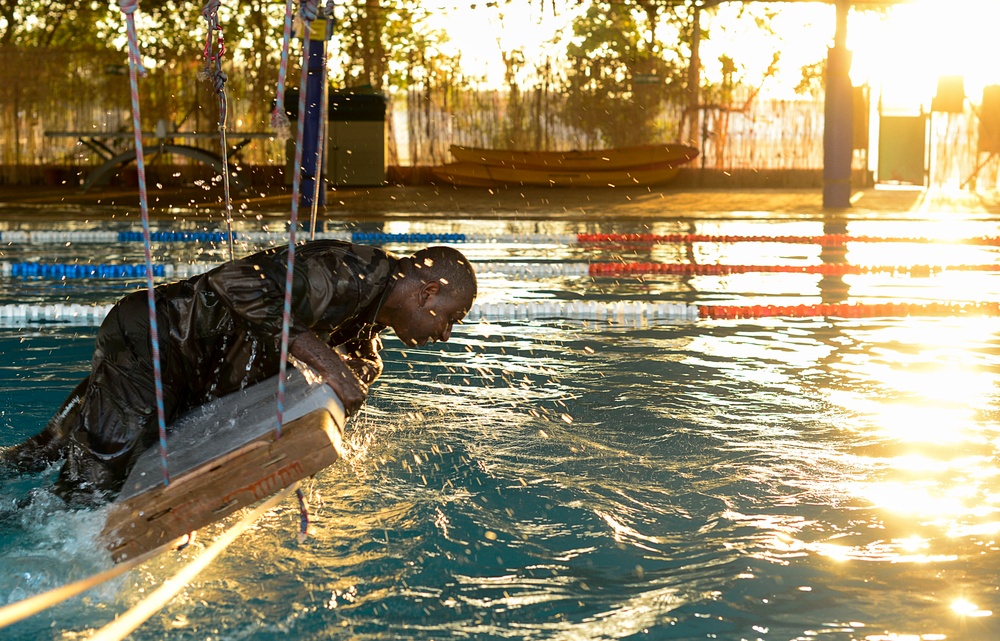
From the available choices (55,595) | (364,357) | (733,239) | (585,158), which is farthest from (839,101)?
(55,595)

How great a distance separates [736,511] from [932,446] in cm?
116

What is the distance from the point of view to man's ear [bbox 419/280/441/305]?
10.8 feet

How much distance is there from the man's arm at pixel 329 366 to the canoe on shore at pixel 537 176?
1677 centimetres

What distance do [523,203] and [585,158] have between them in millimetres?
3780

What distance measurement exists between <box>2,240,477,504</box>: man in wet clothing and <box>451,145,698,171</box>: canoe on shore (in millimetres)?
16536

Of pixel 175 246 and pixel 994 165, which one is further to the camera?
pixel 994 165

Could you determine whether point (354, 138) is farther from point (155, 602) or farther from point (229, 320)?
point (155, 602)

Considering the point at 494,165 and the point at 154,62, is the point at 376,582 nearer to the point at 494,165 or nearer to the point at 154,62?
the point at 494,165

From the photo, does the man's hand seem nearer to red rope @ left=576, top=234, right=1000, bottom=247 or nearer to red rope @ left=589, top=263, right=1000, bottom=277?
red rope @ left=589, top=263, right=1000, bottom=277

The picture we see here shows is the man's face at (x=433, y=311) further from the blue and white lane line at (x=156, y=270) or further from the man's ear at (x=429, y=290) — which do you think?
the blue and white lane line at (x=156, y=270)

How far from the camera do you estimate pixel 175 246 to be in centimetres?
1091

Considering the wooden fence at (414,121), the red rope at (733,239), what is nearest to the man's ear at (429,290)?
the red rope at (733,239)

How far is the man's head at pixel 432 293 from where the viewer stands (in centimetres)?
330

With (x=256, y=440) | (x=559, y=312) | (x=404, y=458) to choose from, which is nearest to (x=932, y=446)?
(x=404, y=458)
